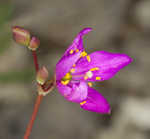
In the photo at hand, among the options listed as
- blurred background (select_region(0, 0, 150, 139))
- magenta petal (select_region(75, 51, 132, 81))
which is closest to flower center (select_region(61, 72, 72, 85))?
magenta petal (select_region(75, 51, 132, 81))

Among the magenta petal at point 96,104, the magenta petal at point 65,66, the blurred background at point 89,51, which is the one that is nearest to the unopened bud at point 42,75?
the magenta petal at point 65,66

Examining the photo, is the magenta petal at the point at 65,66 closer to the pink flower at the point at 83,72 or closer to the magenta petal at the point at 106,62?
the pink flower at the point at 83,72

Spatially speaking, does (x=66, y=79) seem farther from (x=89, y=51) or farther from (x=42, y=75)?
(x=89, y=51)

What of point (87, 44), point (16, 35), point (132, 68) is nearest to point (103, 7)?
point (87, 44)

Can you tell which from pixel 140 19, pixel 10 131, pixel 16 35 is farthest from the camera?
pixel 140 19

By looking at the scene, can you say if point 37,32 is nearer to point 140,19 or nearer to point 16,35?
point 140,19

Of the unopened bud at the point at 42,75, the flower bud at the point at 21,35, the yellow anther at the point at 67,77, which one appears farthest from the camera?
the yellow anther at the point at 67,77

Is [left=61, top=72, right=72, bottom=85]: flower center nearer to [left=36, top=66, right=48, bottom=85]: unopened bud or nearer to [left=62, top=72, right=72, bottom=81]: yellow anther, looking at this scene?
[left=62, top=72, right=72, bottom=81]: yellow anther

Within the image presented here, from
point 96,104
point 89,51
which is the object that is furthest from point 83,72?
point 89,51
